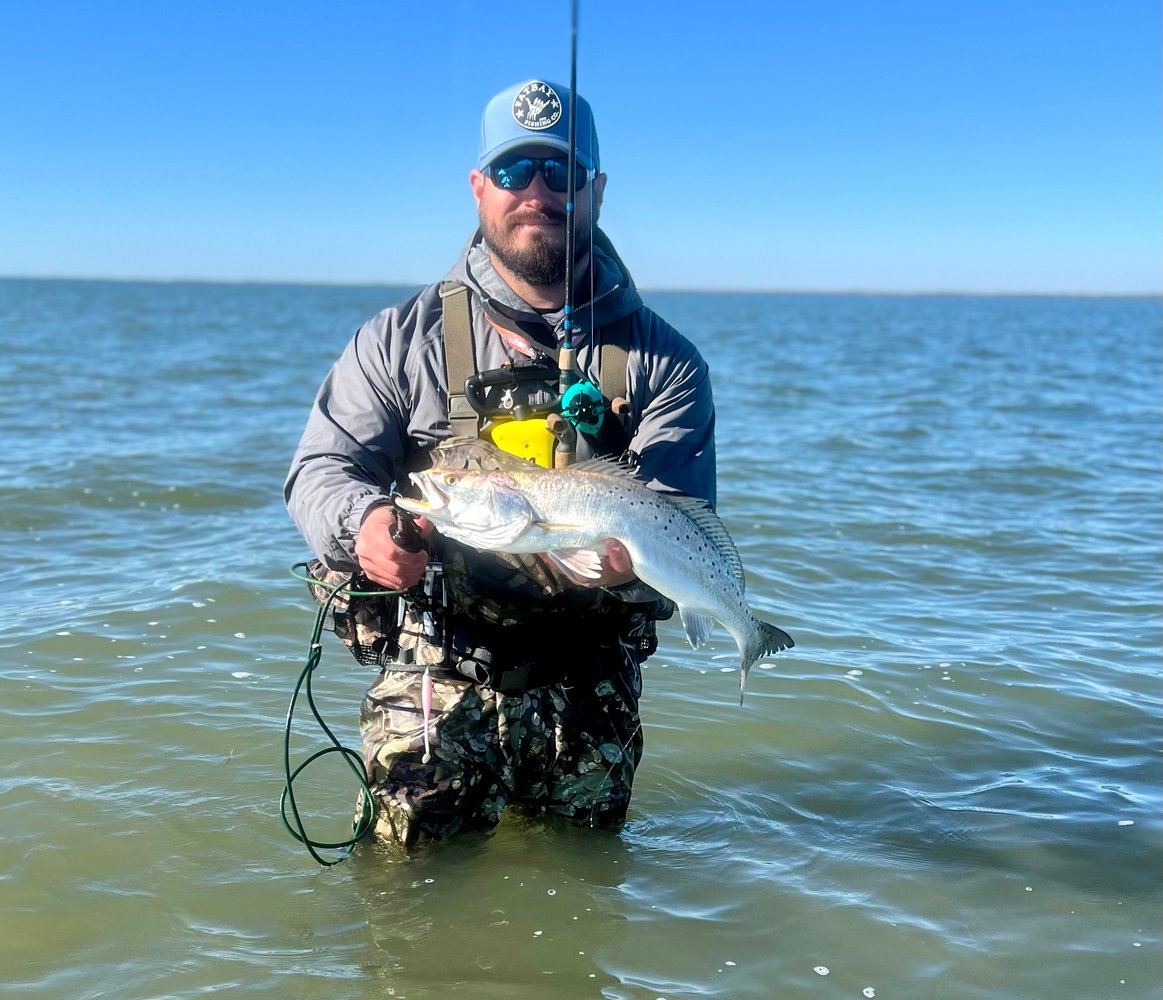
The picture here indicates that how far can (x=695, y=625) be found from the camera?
408 cm

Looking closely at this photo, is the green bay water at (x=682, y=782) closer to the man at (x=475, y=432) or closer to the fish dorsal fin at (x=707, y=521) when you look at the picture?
the man at (x=475, y=432)

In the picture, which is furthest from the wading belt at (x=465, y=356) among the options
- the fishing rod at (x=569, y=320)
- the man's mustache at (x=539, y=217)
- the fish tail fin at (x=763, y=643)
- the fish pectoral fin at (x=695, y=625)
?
the fish tail fin at (x=763, y=643)

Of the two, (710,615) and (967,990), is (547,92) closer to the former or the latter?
(710,615)

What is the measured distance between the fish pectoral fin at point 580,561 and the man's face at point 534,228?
125 centimetres

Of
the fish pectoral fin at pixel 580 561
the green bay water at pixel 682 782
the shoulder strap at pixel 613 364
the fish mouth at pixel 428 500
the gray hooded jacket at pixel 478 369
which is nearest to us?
the fish mouth at pixel 428 500

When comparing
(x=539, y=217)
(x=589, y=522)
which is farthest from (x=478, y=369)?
(x=589, y=522)

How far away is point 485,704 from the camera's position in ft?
14.7

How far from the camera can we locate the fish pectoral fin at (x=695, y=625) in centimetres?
404

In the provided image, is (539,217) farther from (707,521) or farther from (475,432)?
(707,521)

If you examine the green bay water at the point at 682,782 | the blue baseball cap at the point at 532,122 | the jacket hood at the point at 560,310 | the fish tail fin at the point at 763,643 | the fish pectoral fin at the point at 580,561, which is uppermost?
the blue baseball cap at the point at 532,122

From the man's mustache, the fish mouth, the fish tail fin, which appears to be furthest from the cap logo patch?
the fish tail fin

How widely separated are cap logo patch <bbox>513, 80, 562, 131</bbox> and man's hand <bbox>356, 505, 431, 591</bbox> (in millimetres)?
1706

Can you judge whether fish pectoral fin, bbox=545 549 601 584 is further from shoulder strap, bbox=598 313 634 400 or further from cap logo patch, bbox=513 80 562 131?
cap logo patch, bbox=513 80 562 131

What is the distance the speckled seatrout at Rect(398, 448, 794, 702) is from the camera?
3572 millimetres
